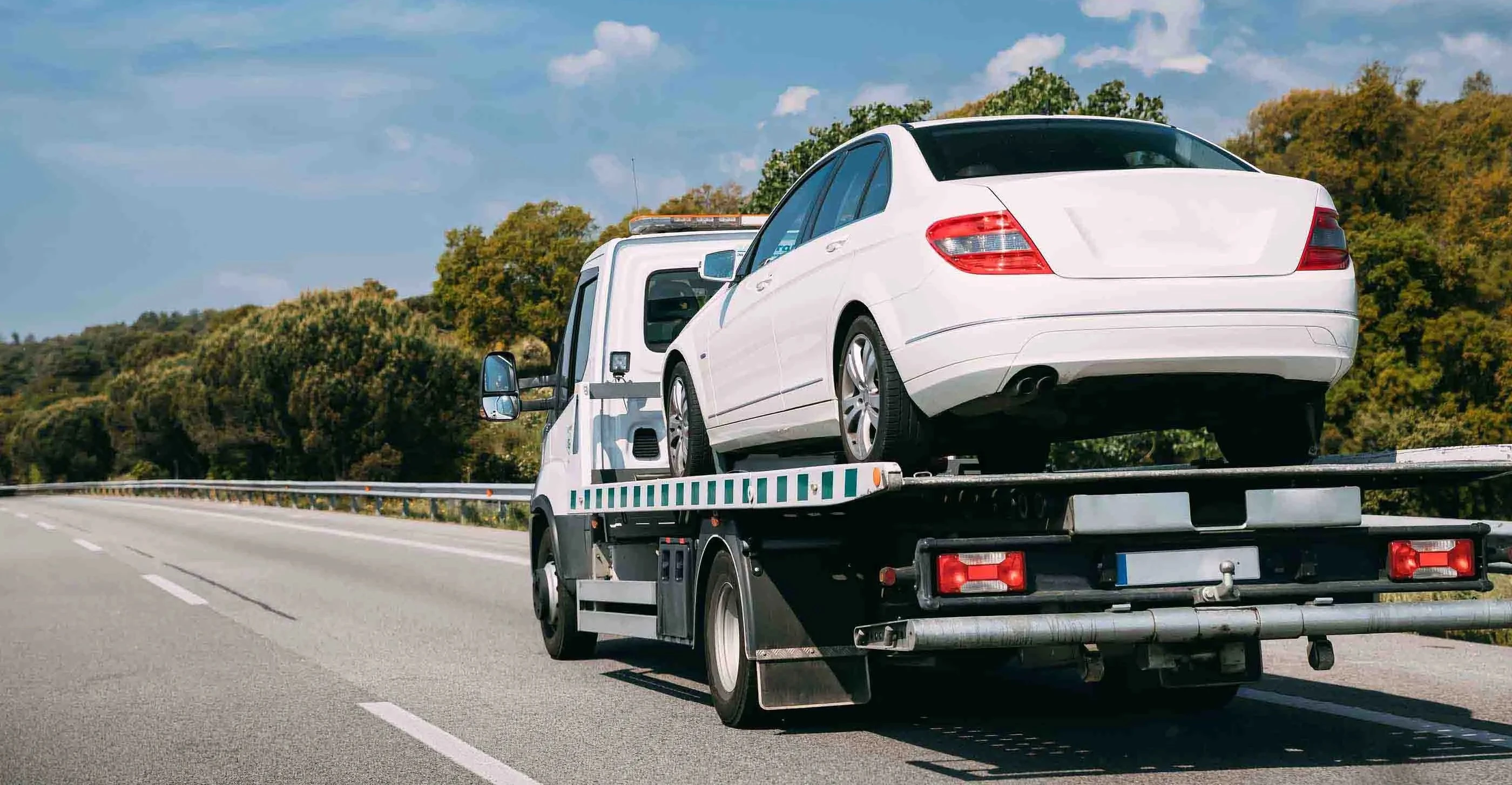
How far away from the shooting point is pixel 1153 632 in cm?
529

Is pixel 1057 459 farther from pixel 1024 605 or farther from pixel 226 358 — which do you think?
pixel 226 358

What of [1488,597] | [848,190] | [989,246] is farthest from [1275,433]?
[1488,597]

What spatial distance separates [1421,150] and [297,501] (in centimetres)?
3500

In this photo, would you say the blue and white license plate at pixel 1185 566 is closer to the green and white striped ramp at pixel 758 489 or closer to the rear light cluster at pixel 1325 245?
the green and white striped ramp at pixel 758 489

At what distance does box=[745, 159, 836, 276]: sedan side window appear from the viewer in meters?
7.22

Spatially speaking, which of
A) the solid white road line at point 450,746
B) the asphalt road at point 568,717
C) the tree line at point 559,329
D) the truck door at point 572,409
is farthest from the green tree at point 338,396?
the solid white road line at point 450,746

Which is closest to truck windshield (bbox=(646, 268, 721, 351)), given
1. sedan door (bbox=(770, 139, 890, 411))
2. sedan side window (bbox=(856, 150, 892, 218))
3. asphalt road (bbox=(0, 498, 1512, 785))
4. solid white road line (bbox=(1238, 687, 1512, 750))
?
asphalt road (bbox=(0, 498, 1512, 785))

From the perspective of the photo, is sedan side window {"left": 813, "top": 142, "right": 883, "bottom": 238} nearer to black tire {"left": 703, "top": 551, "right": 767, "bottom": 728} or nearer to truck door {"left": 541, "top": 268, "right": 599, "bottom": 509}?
black tire {"left": 703, "top": 551, "right": 767, "bottom": 728}

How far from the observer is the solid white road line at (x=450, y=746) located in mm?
5930

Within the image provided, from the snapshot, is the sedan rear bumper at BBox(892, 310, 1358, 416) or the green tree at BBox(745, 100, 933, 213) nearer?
the sedan rear bumper at BBox(892, 310, 1358, 416)

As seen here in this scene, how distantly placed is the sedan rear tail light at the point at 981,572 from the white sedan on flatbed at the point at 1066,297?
54cm

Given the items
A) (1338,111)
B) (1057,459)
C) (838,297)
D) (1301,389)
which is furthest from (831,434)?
(1338,111)

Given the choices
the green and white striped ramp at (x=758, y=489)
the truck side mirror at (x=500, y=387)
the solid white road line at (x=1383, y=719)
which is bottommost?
the solid white road line at (x=1383, y=719)

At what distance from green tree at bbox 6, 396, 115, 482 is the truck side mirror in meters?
96.2
